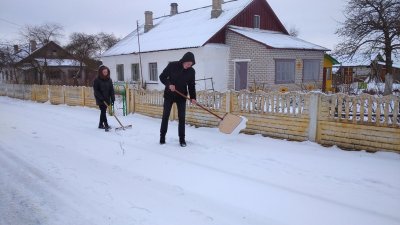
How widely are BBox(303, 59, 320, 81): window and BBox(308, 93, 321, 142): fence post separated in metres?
13.5

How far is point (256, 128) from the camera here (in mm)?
7371

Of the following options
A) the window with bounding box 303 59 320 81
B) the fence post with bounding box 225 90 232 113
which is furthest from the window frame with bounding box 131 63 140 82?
the fence post with bounding box 225 90 232 113

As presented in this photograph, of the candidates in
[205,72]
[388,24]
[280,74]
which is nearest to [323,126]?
[205,72]

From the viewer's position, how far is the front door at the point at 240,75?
17641 millimetres

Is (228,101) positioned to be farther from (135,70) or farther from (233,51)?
(135,70)

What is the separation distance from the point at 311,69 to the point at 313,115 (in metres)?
14.2

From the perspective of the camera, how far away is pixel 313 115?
6.46 metres

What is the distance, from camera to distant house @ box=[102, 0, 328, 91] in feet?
55.9

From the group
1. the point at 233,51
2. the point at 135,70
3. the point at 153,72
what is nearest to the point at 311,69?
the point at 233,51

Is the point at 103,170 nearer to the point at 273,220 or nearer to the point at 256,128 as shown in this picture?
the point at 273,220

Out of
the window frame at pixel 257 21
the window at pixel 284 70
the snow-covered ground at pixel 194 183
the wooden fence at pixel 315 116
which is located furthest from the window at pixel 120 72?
the snow-covered ground at pixel 194 183

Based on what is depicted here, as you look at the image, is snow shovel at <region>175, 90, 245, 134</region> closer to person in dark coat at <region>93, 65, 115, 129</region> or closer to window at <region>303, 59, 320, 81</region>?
person in dark coat at <region>93, 65, 115, 129</region>

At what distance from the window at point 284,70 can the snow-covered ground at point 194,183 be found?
11.9 meters

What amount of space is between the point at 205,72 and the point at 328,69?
10.8 m
